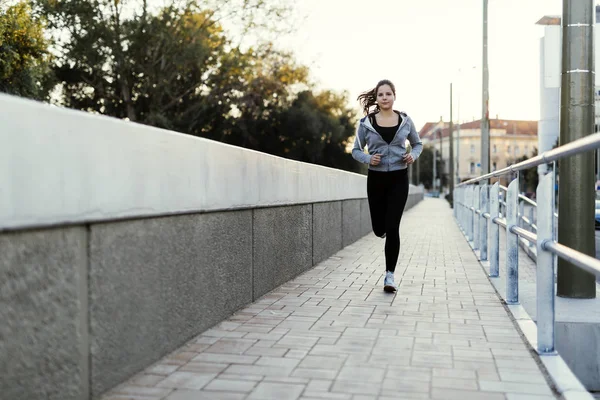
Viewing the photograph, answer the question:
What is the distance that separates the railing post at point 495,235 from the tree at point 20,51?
47.8ft

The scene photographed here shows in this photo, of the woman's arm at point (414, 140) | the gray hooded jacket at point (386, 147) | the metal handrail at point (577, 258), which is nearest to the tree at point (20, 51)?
the gray hooded jacket at point (386, 147)

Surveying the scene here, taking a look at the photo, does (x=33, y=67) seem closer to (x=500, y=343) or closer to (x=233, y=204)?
(x=233, y=204)

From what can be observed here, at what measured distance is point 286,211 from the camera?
20.8 feet

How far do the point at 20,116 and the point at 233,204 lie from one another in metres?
2.42

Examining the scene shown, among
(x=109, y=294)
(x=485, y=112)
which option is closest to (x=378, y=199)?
(x=109, y=294)

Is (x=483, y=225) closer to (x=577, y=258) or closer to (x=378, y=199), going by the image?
(x=378, y=199)

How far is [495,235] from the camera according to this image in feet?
22.1

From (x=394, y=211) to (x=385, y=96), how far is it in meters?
1.01

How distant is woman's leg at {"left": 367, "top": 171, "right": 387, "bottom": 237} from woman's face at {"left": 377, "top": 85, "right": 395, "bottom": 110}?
612mm

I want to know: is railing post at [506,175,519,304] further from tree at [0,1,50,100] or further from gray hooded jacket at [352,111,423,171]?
tree at [0,1,50,100]

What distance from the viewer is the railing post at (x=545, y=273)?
3.77 metres

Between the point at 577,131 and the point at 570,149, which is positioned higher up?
the point at 577,131

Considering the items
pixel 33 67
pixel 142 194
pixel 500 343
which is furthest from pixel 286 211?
pixel 33 67

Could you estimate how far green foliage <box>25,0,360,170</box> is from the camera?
28.6 meters
